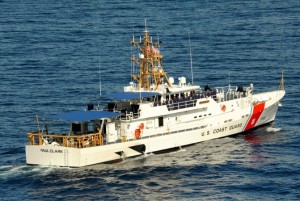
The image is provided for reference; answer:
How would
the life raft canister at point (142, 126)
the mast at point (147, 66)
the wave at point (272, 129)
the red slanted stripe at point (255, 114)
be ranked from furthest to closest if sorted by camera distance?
the red slanted stripe at point (255, 114) → the wave at point (272, 129) → the mast at point (147, 66) → the life raft canister at point (142, 126)

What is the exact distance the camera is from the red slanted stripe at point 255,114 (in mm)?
88188

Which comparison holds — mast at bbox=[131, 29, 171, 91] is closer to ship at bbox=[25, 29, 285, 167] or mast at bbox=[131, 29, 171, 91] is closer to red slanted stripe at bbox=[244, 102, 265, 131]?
ship at bbox=[25, 29, 285, 167]

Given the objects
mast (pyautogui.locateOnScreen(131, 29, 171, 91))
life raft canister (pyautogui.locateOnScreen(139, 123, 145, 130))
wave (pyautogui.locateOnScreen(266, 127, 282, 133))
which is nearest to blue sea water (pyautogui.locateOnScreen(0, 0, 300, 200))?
wave (pyautogui.locateOnScreen(266, 127, 282, 133))

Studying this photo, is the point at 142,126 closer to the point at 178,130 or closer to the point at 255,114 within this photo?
the point at 178,130

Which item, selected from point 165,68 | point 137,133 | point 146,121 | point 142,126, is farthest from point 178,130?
point 165,68

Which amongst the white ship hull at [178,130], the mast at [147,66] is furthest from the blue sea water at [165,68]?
the mast at [147,66]

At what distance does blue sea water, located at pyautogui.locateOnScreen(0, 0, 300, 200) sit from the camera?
69.7 metres

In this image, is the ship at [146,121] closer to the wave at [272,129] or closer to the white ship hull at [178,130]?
the white ship hull at [178,130]

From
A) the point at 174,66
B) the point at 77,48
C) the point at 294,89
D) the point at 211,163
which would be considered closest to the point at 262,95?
the point at 294,89

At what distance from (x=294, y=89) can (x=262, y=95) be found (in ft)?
34.4

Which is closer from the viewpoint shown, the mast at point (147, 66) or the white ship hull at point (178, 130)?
the white ship hull at point (178, 130)

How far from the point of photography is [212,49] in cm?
12488

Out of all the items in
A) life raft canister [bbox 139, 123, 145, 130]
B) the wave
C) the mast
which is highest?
the mast

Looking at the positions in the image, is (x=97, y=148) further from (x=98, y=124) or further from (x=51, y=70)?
(x=51, y=70)
